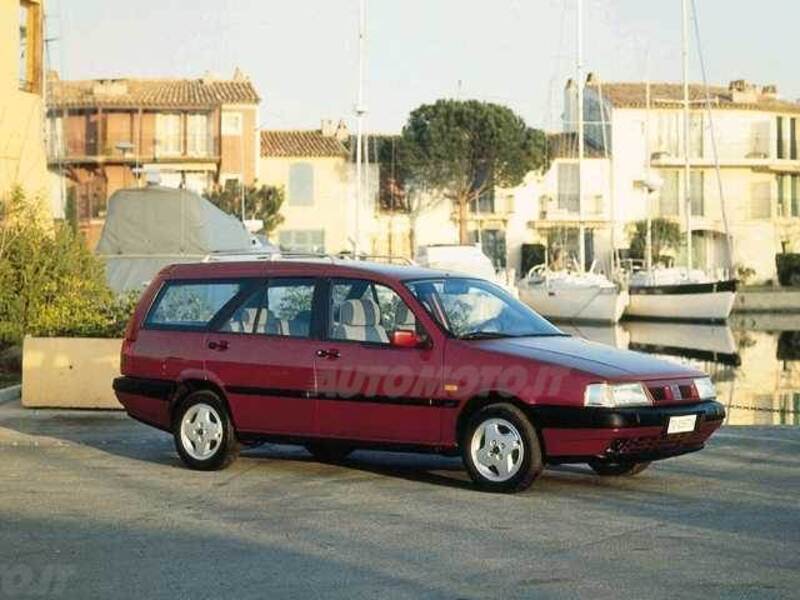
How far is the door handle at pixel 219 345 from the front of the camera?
12273 millimetres

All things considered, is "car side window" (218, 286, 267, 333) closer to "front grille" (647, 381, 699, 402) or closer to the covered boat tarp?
"front grille" (647, 381, 699, 402)

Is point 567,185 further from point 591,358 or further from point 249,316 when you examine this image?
point 591,358

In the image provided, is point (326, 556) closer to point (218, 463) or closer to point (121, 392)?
point (218, 463)

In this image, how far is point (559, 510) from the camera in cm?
1019

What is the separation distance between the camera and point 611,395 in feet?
34.8

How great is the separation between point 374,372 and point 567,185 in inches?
2564

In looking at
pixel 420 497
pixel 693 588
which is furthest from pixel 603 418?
pixel 693 588

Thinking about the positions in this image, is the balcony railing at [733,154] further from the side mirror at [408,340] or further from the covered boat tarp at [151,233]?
the side mirror at [408,340]

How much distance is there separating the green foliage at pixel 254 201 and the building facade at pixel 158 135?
1046 millimetres

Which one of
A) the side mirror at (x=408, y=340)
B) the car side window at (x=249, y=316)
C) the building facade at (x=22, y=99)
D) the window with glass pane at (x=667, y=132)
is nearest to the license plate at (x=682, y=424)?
the side mirror at (x=408, y=340)

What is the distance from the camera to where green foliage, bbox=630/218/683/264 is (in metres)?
71.6

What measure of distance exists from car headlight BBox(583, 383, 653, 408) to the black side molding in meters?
3.72

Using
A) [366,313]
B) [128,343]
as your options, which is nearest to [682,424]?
[366,313]

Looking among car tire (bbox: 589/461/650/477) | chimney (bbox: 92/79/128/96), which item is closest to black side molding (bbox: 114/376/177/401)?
car tire (bbox: 589/461/650/477)
